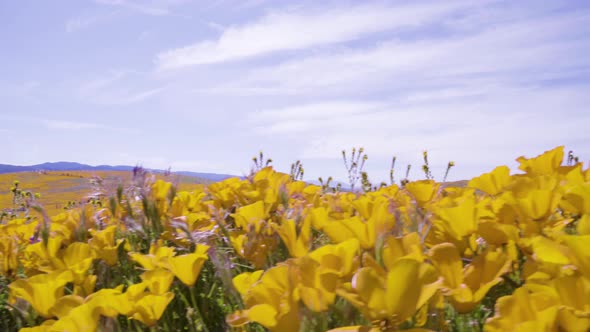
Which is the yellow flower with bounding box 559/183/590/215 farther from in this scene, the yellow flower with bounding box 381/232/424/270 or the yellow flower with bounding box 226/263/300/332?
the yellow flower with bounding box 226/263/300/332

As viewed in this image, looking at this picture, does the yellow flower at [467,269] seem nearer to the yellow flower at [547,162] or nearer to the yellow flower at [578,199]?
the yellow flower at [578,199]

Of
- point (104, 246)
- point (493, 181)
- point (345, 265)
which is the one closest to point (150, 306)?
point (345, 265)

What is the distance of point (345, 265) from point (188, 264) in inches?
19.1

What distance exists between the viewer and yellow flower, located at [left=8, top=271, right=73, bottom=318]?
49.4 inches

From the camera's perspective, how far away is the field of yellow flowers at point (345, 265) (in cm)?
A: 78

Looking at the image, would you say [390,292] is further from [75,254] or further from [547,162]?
[547,162]

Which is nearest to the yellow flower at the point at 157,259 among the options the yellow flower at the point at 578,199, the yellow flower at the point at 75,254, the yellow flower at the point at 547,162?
the yellow flower at the point at 75,254

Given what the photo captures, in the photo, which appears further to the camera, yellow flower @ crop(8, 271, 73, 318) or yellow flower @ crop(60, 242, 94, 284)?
yellow flower @ crop(60, 242, 94, 284)

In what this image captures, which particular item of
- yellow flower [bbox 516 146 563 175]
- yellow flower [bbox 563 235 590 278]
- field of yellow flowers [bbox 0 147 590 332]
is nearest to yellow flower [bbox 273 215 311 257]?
field of yellow flowers [bbox 0 147 590 332]

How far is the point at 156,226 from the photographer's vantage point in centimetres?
182

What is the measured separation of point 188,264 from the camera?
51.9 inches

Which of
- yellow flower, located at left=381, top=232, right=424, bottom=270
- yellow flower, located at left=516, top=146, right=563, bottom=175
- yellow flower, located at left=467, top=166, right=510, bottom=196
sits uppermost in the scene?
yellow flower, located at left=516, top=146, right=563, bottom=175

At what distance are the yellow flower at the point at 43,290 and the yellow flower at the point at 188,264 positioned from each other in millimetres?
242

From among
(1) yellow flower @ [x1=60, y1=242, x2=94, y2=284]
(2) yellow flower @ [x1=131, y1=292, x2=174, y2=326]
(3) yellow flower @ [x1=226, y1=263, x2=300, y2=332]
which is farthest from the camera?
(1) yellow flower @ [x1=60, y1=242, x2=94, y2=284]
